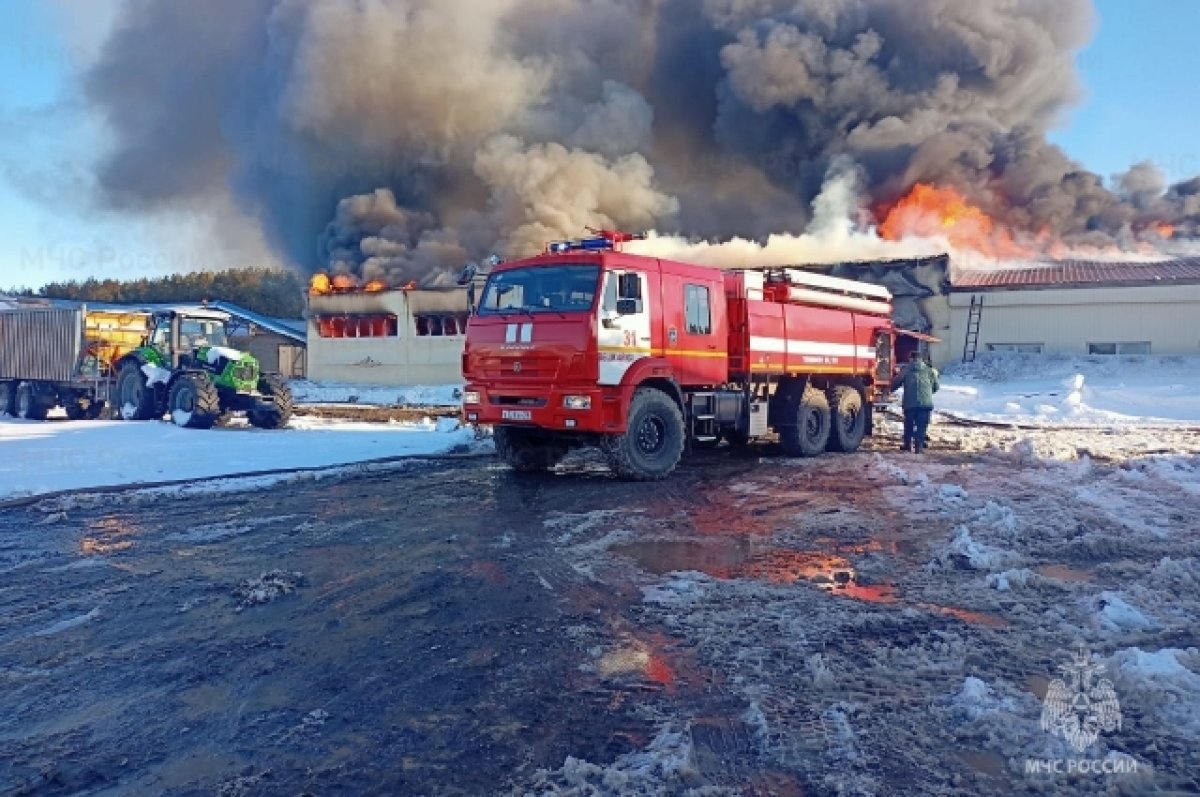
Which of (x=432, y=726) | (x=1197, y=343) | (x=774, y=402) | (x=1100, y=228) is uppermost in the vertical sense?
(x=1100, y=228)

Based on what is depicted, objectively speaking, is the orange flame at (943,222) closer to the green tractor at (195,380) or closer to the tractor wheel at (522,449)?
the green tractor at (195,380)

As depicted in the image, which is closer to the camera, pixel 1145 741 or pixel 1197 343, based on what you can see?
pixel 1145 741

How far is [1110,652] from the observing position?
154 inches

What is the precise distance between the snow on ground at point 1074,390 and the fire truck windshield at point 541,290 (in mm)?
11485

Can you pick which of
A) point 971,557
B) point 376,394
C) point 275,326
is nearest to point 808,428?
point 971,557

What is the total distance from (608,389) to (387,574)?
392cm

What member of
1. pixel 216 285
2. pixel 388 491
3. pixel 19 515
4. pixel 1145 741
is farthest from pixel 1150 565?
pixel 216 285

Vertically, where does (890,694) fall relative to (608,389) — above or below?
below

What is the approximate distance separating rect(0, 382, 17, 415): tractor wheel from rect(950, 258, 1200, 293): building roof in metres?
25.4

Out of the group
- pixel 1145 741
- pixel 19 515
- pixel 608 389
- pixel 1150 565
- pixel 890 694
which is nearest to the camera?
pixel 1145 741

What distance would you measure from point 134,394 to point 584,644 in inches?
596

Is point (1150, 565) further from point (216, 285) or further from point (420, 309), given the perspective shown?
point (216, 285)

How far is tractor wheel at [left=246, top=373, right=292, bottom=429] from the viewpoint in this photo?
15500mm

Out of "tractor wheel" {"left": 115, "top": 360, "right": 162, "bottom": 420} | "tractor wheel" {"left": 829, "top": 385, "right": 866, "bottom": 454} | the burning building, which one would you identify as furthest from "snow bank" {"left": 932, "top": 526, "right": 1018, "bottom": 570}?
the burning building
